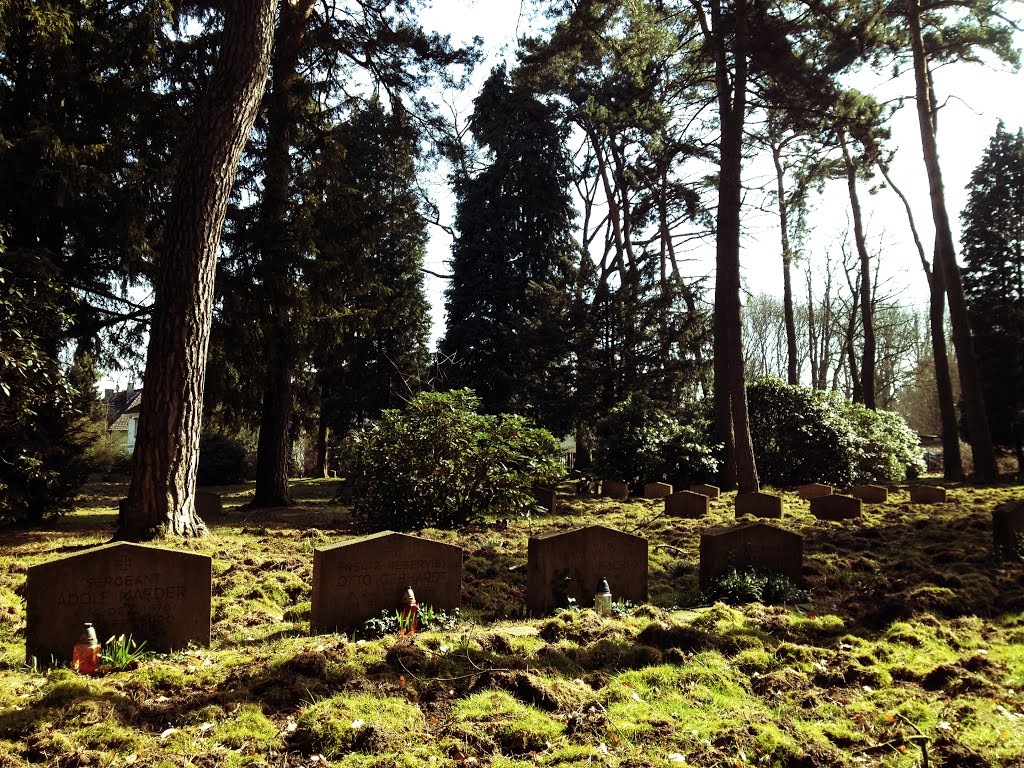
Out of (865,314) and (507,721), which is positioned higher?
(865,314)

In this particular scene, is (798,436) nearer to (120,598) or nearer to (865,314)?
(865,314)

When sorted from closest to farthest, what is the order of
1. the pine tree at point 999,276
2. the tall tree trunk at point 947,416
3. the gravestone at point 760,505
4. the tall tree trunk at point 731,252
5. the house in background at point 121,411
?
the gravestone at point 760,505
the tall tree trunk at point 731,252
the tall tree trunk at point 947,416
the pine tree at point 999,276
the house in background at point 121,411

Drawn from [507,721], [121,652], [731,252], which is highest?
[731,252]

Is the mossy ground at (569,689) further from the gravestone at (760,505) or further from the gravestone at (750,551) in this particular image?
the gravestone at (760,505)

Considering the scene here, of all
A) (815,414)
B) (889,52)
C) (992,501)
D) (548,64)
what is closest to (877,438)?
(815,414)

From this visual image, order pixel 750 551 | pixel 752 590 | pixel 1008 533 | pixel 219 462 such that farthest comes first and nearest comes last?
1. pixel 219 462
2. pixel 1008 533
3. pixel 750 551
4. pixel 752 590

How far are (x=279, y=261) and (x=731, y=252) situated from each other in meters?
9.61

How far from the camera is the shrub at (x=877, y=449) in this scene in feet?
63.1

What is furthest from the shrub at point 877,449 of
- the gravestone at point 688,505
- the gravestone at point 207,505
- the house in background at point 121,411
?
the house in background at point 121,411

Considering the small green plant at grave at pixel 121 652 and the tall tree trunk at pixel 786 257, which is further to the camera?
the tall tree trunk at pixel 786 257

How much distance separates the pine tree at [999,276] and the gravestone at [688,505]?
1858cm

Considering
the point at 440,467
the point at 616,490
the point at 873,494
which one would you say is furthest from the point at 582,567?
the point at 873,494

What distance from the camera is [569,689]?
3.79m

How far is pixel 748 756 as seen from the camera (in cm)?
311
